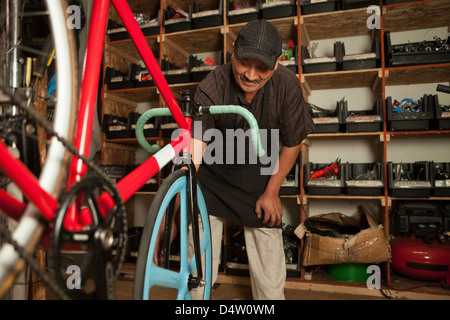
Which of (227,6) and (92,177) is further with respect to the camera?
(227,6)

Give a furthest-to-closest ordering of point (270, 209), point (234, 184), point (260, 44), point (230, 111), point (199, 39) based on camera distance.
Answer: point (199, 39), point (234, 184), point (270, 209), point (260, 44), point (230, 111)

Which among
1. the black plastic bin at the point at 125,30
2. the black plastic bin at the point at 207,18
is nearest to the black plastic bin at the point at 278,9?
the black plastic bin at the point at 207,18

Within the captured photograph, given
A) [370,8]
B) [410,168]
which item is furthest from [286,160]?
[370,8]

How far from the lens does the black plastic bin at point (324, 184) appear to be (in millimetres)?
2041

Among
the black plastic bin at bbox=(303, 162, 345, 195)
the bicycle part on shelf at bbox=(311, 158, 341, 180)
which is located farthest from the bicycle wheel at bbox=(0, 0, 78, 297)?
the bicycle part on shelf at bbox=(311, 158, 341, 180)

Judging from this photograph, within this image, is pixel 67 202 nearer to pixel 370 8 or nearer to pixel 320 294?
pixel 320 294

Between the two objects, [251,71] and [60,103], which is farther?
[251,71]

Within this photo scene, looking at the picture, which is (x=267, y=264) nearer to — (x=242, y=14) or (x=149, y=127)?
(x=149, y=127)

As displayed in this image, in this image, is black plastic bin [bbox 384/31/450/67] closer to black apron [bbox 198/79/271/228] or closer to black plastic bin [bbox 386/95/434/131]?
black plastic bin [bbox 386/95/434/131]

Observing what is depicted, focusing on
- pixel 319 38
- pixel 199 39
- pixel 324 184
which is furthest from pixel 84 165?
pixel 319 38

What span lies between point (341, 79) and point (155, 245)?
2096mm

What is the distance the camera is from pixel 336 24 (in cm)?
227
